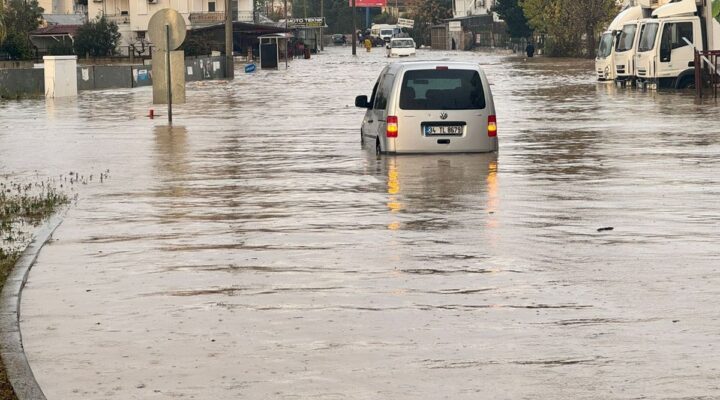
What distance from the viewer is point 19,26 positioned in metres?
102

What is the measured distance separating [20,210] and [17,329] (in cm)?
780

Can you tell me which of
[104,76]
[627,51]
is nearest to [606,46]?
[627,51]

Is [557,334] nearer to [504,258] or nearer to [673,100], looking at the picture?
[504,258]

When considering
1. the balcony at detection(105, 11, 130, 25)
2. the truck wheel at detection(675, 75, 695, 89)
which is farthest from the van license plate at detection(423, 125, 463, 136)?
the balcony at detection(105, 11, 130, 25)

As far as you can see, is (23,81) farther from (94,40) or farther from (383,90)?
(94,40)

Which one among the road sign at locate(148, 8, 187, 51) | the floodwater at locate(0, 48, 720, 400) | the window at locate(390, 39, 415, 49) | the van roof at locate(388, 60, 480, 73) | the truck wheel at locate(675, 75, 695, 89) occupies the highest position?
the window at locate(390, 39, 415, 49)

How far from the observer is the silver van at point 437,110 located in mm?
23516

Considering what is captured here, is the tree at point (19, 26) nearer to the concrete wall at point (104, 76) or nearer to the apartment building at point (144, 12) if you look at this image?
the concrete wall at point (104, 76)

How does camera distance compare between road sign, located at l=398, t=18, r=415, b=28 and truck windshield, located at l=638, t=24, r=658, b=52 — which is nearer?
truck windshield, located at l=638, t=24, r=658, b=52

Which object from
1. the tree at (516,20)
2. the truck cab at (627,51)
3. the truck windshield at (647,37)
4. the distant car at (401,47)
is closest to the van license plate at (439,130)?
the truck windshield at (647,37)

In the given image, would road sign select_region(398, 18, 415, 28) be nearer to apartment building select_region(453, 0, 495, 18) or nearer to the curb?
apartment building select_region(453, 0, 495, 18)

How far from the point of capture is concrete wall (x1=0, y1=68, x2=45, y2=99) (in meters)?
52.4

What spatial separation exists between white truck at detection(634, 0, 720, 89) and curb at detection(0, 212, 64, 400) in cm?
3638

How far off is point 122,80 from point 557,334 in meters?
51.4
